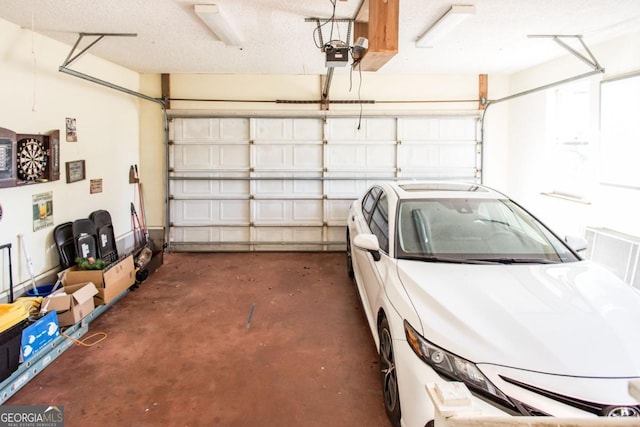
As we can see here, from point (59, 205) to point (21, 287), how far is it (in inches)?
41.3

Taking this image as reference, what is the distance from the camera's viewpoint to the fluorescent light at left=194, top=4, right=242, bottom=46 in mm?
3547

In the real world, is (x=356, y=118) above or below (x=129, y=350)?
above

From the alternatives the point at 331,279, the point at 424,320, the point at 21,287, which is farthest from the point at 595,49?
the point at 21,287

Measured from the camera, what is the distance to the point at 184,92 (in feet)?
21.6

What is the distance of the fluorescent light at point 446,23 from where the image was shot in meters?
3.52

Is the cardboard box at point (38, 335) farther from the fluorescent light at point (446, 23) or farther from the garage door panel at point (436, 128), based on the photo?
the garage door panel at point (436, 128)

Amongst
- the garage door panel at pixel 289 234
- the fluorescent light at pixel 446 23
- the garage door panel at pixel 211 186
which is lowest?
the garage door panel at pixel 289 234

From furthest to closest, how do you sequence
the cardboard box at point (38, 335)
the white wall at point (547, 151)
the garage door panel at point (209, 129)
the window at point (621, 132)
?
the garage door panel at point (209, 129) < the white wall at point (547, 151) < the window at point (621, 132) < the cardboard box at point (38, 335)

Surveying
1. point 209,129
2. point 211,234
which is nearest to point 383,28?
point 209,129

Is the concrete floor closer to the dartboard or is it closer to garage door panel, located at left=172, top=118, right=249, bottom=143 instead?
the dartboard

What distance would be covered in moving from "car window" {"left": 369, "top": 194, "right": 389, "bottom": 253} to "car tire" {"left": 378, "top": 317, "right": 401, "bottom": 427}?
0.62m

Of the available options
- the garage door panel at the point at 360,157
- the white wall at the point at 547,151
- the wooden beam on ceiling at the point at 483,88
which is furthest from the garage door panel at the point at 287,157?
the white wall at the point at 547,151

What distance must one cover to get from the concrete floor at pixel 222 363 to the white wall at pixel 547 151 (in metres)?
3.09

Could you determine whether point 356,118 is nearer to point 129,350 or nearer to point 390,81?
point 390,81
